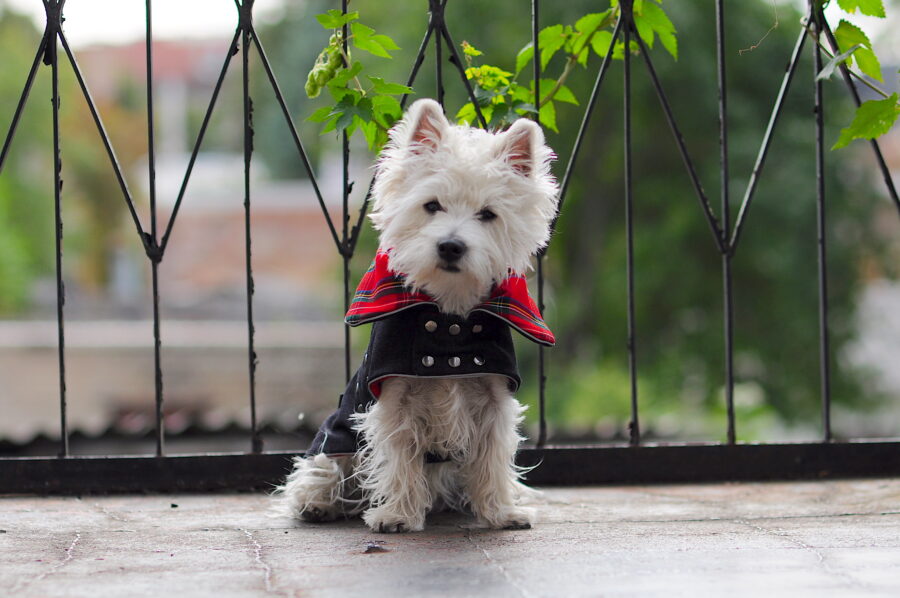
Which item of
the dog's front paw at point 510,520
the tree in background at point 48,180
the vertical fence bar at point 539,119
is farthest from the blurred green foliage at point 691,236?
the tree in background at point 48,180

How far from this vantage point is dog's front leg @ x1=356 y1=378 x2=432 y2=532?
3.01 meters

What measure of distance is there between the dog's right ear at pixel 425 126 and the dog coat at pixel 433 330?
0.36 meters

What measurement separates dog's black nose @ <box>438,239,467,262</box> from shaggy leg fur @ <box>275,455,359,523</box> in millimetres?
894

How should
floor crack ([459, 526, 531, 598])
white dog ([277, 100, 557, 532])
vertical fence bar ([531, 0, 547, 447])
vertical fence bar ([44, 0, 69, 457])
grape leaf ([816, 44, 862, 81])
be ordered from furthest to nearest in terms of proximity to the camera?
vertical fence bar ([531, 0, 547, 447]) < vertical fence bar ([44, 0, 69, 457]) < grape leaf ([816, 44, 862, 81]) < white dog ([277, 100, 557, 532]) < floor crack ([459, 526, 531, 598])

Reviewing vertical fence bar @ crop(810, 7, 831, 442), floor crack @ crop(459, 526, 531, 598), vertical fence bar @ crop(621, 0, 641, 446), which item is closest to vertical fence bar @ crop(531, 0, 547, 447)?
vertical fence bar @ crop(621, 0, 641, 446)

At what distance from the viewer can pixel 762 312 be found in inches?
551

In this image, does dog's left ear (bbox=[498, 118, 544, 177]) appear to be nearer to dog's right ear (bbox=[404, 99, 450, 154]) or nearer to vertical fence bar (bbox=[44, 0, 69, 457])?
dog's right ear (bbox=[404, 99, 450, 154])

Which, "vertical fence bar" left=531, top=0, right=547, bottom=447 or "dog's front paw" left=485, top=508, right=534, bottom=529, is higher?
"vertical fence bar" left=531, top=0, right=547, bottom=447

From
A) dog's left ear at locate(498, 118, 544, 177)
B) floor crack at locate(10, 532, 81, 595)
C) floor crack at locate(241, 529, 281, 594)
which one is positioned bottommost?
floor crack at locate(241, 529, 281, 594)

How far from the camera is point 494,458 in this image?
3.06 meters

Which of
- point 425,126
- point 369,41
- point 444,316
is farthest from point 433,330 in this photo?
point 369,41

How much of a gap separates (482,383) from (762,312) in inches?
464

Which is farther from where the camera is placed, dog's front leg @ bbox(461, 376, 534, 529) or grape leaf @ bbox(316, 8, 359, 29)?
grape leaf @ bbox(316, 8, 359, 29)

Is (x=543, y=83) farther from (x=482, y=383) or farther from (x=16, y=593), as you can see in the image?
(x=16, y=593)
